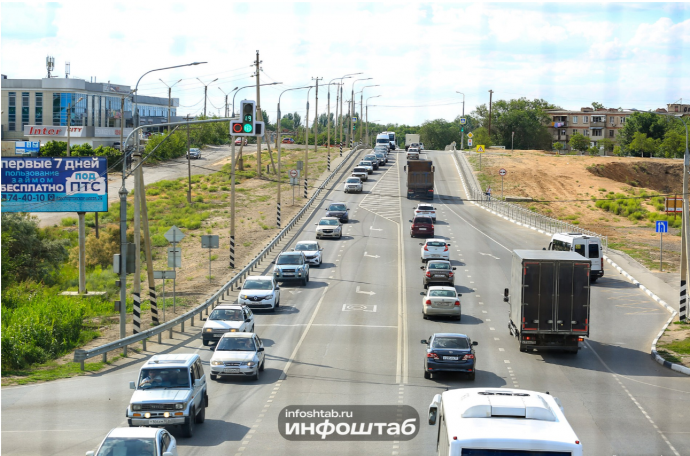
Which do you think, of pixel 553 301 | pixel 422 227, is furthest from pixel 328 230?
pixel 553 301

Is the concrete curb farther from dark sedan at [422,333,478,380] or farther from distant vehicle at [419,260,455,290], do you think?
distant vehicle at [419,260,455,290]

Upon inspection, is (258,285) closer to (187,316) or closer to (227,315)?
(187,316)

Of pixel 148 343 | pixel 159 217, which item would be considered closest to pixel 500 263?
pixel 148 343

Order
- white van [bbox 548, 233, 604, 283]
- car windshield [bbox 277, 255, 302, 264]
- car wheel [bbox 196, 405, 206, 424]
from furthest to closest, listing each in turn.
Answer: white van [bbox 548, 233, 604, 283]
car windshield [bbox 277, 255, 302, 264]
car wheel [bbox 196, 405, 206, 424]

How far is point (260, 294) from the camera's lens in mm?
31875

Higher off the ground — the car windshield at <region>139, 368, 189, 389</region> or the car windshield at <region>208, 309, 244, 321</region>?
the car windshield at <region>139, 368, 189, 389</region>

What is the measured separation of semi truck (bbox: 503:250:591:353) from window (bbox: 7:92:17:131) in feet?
348

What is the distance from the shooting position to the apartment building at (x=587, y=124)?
172125 millimetres

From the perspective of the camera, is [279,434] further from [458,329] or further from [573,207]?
[573,207]

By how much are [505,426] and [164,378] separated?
952cm

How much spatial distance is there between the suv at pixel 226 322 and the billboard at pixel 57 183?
1845cm

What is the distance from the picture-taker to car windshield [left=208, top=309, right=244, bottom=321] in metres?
26.2

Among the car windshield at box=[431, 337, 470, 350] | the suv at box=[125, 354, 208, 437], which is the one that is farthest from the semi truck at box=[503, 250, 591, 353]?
the suv at box=[125, 354, 208, 437]

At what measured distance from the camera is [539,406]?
9.20 metres
